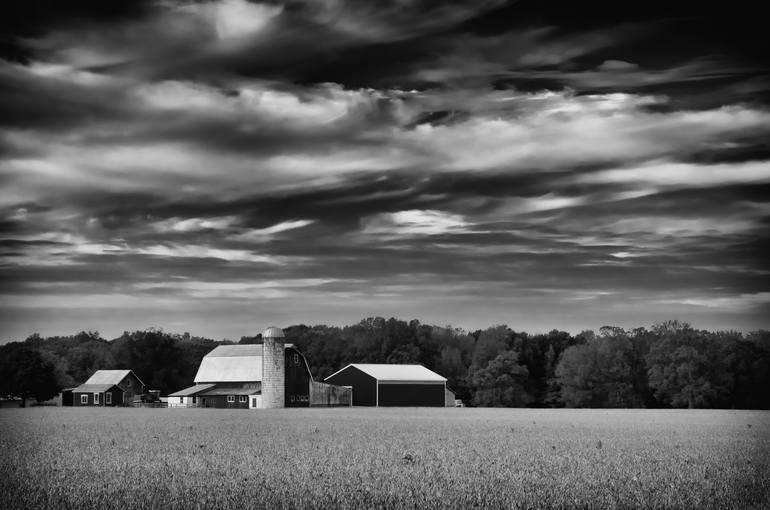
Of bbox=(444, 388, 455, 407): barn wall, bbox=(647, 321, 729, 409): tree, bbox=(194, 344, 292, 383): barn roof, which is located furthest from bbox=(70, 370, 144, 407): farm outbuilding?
bbox=(647, 321, 729, 409): tree

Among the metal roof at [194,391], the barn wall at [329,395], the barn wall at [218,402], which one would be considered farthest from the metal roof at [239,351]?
the barn wall at [329,395]

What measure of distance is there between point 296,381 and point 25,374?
3267cm

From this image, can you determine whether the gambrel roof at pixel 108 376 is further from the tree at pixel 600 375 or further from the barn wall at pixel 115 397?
the tree at pixel 600 375

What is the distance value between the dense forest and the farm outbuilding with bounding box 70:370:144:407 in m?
5.50

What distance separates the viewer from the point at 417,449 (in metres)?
26.6

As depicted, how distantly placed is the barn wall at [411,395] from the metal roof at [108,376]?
39.5 metres

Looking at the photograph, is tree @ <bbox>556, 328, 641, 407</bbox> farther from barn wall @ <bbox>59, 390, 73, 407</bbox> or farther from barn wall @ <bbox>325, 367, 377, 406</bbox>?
barn wall @ <bbox>59, 390, 73, 407</bbox>

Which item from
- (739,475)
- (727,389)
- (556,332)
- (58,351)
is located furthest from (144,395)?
(739,475)

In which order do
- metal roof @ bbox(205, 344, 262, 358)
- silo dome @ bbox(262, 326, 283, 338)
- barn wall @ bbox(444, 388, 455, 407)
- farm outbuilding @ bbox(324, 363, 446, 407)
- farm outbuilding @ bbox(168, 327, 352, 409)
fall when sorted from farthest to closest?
1. metal roof @ bbox(205, 344, 262, 358)
2. barn wall @ bbox(444, 388, 455, 407)
3. farm outbuilding @ bbox(324, 363, 446, 407)
4. silo dome @ bbox(262, 326, 283, 338)
5. farm outbuilding @ bbox(168, 327, 352, 409)

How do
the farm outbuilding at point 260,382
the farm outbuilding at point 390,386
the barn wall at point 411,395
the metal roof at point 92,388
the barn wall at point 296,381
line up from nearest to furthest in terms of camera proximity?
the farm outbuilding at point 260,382
the barn wall at point 296,381
the farm outbuilding at point 390,386
the barn wall at point 411,395
the metal roof at point 92,388

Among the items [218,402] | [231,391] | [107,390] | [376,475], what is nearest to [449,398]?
[231,391]

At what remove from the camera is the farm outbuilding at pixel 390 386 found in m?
107

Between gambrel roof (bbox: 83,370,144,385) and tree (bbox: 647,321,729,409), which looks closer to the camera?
tree (bbox: 647,321,729,409)

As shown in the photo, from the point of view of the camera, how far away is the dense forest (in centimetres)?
9931
